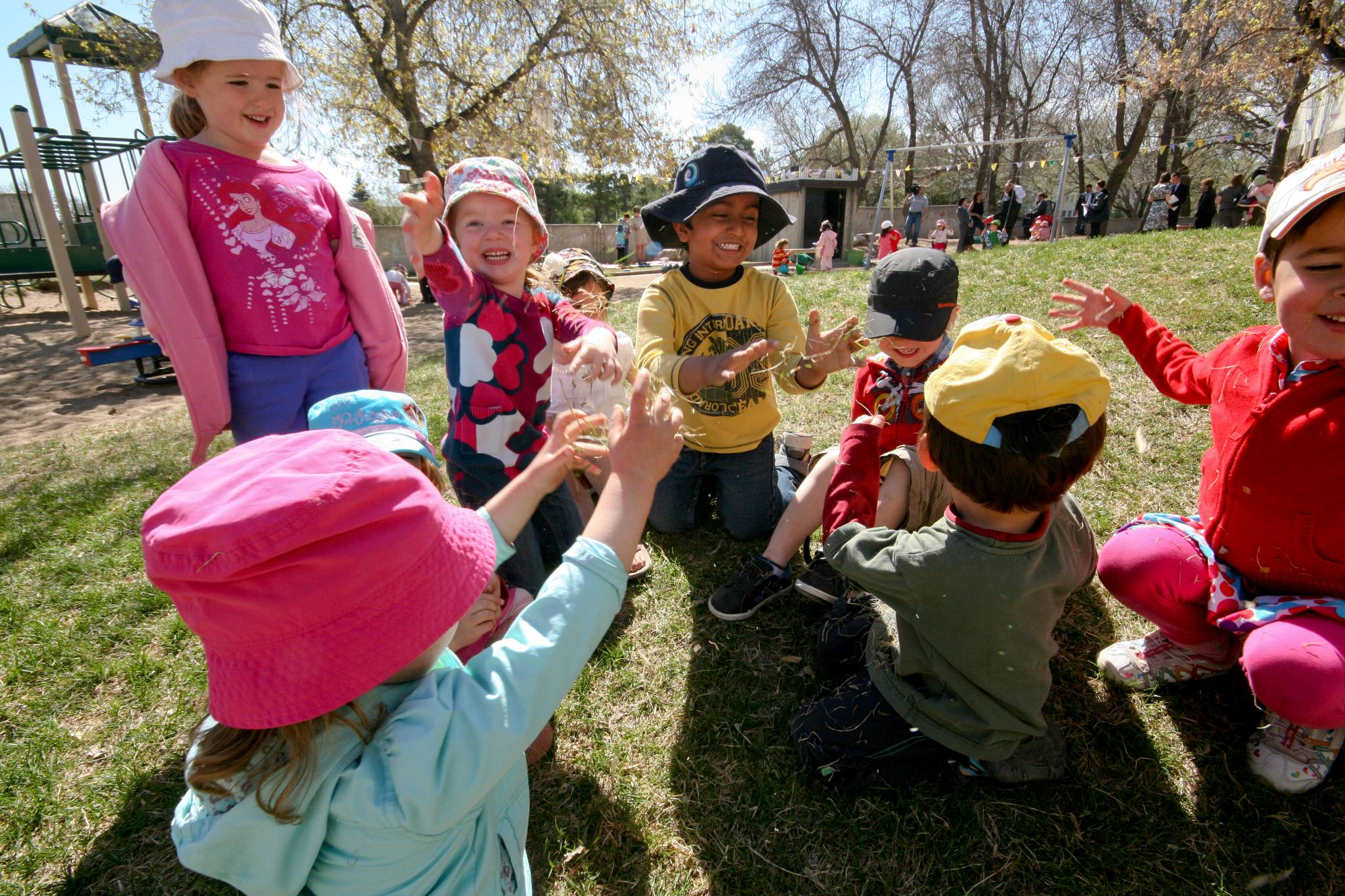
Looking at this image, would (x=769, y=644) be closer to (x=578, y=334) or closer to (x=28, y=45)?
(x=578, y=334)

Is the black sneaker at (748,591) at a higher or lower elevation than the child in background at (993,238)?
lower

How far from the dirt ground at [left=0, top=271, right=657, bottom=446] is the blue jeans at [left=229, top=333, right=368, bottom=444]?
5.20m

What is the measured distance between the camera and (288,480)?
0.91 m

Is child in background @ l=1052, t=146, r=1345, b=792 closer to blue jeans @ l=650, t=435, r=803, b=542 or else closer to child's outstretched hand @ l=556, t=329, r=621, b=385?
blue jeans @ l=650, t=435, r=803, b=542

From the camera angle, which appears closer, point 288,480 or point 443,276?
point 288,480

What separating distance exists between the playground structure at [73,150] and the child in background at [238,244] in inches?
520

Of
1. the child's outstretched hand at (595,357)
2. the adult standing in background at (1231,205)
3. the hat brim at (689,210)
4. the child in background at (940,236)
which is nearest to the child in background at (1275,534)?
the hat brim at (689,210)

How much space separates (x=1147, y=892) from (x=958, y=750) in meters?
0.52

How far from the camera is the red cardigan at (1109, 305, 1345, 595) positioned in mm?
1767

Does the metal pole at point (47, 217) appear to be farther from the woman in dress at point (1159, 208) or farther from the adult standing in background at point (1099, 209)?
the woman in dress at point (1159, 208)

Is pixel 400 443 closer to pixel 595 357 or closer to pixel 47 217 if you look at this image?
pixel 595 357

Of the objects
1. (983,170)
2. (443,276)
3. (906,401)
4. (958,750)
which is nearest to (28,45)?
(443,276)

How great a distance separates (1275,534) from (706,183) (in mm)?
2359

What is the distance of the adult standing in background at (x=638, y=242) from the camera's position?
2716 centimetres
